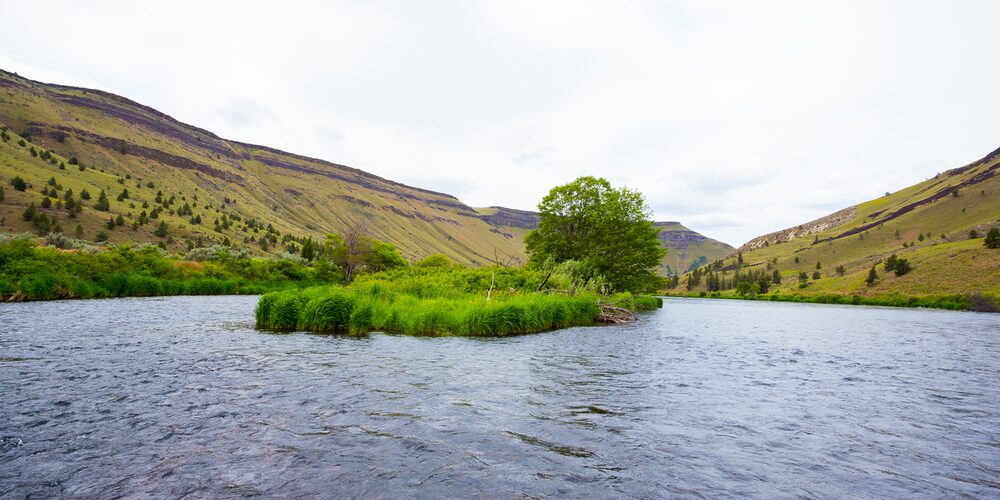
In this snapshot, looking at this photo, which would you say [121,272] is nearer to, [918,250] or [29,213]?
[29,213]

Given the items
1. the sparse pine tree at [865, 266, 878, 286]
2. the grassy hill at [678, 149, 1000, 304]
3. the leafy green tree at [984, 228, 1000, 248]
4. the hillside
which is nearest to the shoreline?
the grassy hill at [678, 149, 1000, 304]

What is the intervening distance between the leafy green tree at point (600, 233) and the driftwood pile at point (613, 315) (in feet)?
48.3

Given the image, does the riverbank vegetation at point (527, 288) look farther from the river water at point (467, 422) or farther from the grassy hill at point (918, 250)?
the grassy hill at point (918, 250)

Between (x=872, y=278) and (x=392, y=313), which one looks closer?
(x=392, y=313)

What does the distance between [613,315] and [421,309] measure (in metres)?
17.3

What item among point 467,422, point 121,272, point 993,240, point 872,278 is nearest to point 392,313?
point 467,422

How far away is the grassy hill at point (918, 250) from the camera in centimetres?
8569

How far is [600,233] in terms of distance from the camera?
54375mm

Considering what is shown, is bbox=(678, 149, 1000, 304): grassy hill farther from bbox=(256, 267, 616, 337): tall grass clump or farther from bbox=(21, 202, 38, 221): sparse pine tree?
bbox=(21, 202, 38, 221): sparse pine tree

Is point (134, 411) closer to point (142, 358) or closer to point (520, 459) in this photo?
point (142, 358)

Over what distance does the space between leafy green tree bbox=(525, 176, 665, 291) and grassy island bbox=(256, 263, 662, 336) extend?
68.7 ft

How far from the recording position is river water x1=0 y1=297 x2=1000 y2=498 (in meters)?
6.68

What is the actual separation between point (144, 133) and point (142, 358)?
207999 mm

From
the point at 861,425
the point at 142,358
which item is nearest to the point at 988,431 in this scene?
the point at 861,425
